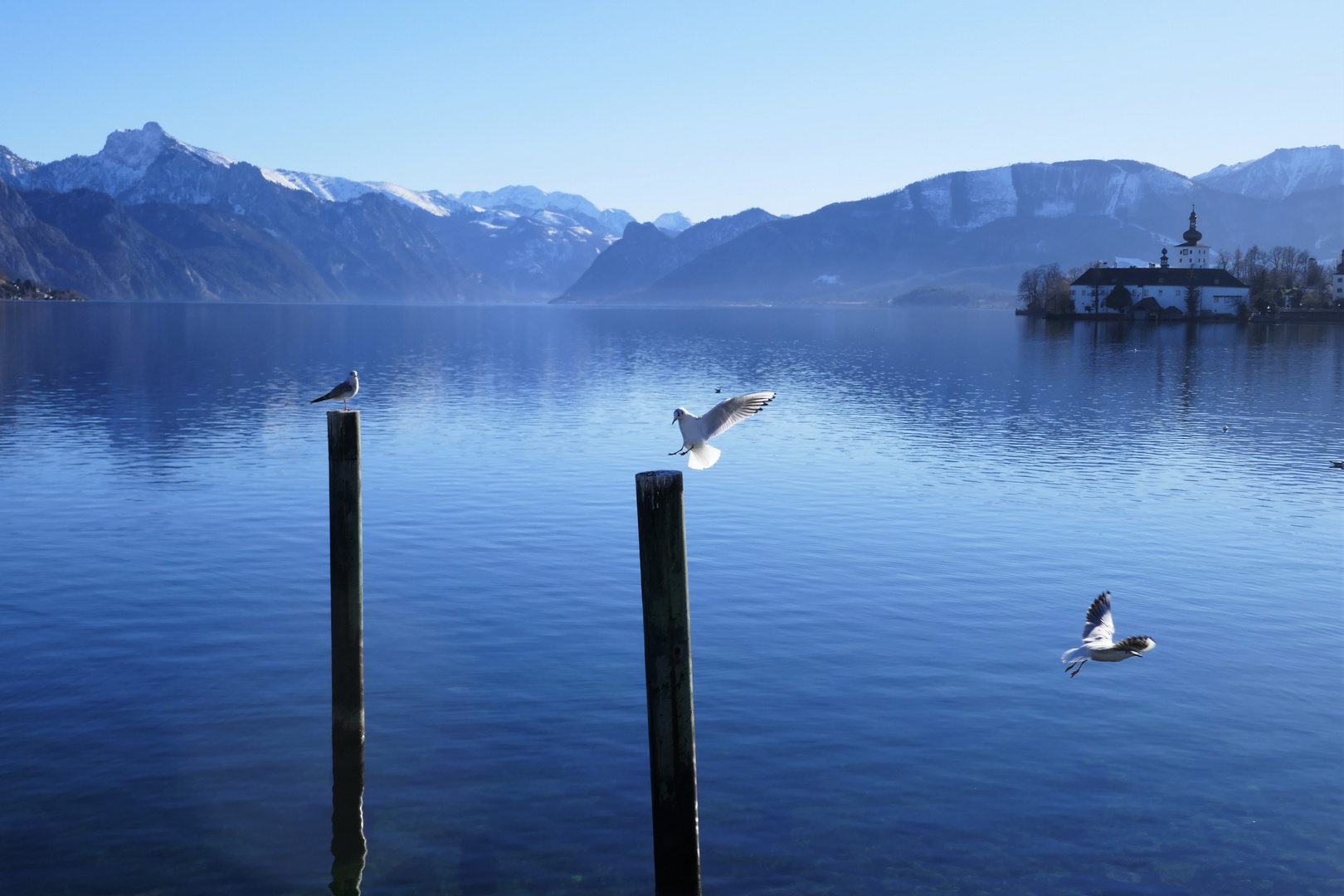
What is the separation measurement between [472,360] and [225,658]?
9276cm

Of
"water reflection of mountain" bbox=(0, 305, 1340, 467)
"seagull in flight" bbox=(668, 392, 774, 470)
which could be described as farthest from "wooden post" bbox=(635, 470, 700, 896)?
"water reflection of mountain" bbox=(0, 305, 1340, 467)

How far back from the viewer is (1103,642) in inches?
656

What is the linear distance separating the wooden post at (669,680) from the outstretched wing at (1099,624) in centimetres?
738

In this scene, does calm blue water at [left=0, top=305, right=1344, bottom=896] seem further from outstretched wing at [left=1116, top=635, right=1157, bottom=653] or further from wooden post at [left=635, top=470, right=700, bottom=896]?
outstretched wing at [left=1116, top=635, right=1157, bottom=653]

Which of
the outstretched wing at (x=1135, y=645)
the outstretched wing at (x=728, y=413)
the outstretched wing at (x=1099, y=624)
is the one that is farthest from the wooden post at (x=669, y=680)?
the outstretched wing at (x=1135, y=645)

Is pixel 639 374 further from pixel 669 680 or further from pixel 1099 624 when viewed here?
pixel 669 680

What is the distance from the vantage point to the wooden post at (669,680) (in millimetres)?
11852

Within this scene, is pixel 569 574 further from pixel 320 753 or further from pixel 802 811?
pixel 802 811

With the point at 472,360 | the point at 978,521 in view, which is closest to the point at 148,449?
the point at 978,521

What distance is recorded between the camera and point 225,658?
67.9 feet

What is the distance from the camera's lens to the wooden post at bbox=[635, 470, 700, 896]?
11.9 metres

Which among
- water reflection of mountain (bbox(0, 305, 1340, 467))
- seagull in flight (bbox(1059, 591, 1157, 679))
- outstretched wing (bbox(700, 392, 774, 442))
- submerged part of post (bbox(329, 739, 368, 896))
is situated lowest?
submerged part of post (bbox(329, 739, 368, 896))

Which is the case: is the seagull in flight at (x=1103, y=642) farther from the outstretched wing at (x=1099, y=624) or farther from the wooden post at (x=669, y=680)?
the wooden post at (x=669, y=680)

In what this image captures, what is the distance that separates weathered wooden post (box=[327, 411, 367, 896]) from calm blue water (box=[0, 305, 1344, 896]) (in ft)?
1.30
